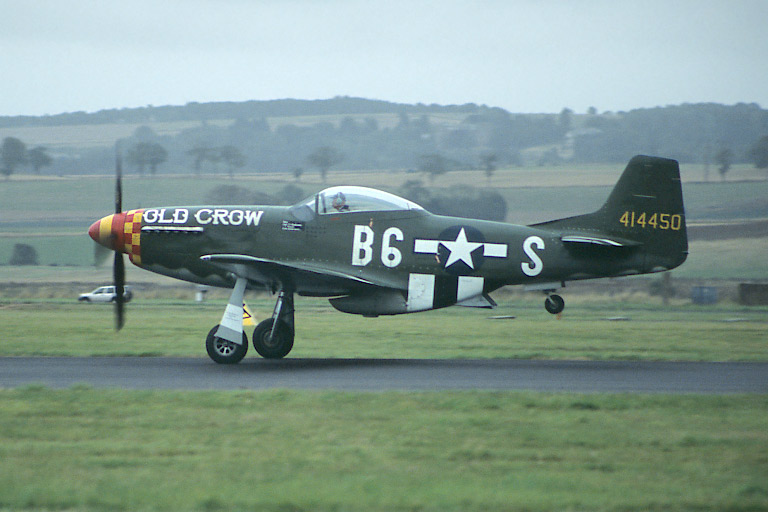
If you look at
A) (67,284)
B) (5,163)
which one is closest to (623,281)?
(67,284)

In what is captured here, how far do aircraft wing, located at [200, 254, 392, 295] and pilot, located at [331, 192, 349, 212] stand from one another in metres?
1.05

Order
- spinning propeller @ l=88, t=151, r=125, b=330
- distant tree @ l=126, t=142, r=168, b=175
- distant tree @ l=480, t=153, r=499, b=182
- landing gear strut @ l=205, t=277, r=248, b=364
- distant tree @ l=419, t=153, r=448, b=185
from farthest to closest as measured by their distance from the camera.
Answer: distant tree @ l=126, t=142, r=168, b=175 < distant tree @ l=480, t=153, r=499, b=182 < distant tree @ l=419, t=153, r=448, b=185 < spinning propeller @ l=88, t=151, r=125, b=330 < landing gear strut @ l=205, t=277, r=248, b=364

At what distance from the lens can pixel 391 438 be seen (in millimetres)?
7910

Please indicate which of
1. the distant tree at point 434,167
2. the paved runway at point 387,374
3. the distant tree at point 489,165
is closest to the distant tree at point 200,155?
the distant tree at point 434,167

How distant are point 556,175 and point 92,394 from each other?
79362 mm

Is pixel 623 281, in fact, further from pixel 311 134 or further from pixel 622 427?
pixel 311 134

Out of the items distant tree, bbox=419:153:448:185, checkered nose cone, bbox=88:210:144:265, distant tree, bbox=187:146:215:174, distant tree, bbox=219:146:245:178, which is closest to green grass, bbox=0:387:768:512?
checkered nose cone, bbox=88:210:144:265

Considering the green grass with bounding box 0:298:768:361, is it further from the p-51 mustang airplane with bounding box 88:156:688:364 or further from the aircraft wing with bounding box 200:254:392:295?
the aircraft wing with bounding box 200:254:392:295

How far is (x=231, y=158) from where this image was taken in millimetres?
93500

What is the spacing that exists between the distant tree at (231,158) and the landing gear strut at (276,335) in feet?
255

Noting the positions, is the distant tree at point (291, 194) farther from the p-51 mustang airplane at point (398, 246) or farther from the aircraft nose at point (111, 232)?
the p-51 mustang airplane at point (398, 246)

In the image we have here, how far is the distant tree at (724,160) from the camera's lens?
74438mm

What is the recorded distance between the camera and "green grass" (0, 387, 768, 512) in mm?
6012

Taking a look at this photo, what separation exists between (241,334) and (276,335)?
2.91 feet
